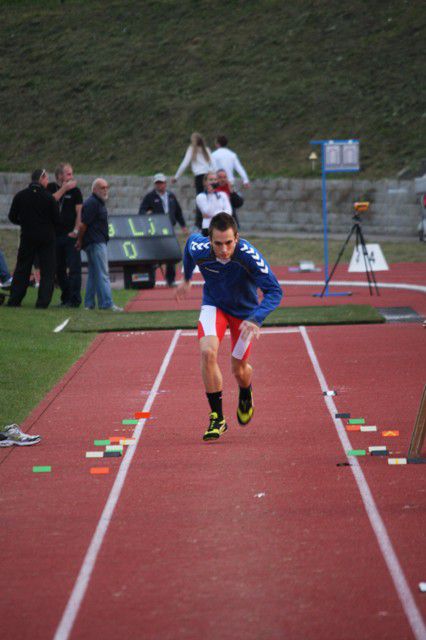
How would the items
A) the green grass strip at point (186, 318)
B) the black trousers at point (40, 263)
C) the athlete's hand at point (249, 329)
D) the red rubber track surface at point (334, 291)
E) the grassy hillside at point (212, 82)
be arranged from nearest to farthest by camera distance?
the athlete's hand at point (249, 329), the green grass strip at point (186, 318), the black trousers at point (40, 263), the red rubber track surface at point (334, 291), the grassy hillside at point (212, 82)

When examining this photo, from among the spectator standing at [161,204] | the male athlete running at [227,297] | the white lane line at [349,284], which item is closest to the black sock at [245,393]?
the male athlete running at [227,297]

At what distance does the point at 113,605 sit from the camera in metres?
5.84

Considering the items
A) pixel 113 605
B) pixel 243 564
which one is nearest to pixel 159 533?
pixel 243 564

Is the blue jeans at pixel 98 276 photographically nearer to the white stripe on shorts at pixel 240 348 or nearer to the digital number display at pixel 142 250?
the digital number display at pixel 142 250

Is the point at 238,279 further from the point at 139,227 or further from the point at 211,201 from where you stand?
the point at 139,227

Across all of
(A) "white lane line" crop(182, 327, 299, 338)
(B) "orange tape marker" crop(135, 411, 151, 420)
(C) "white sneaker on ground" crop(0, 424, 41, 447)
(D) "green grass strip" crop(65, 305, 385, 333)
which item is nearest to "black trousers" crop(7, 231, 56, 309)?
(D) "green grass strip" crop(65, 305, 385, 333)

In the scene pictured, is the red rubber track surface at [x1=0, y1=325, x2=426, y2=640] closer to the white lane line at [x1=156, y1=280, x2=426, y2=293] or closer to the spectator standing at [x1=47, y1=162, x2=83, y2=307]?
the spectator standing at [x1=47, y1=162, x2=83, y2=307]

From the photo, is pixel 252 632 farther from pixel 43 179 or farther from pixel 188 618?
pixel 43 179

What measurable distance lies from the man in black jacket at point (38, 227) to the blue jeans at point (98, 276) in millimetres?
570

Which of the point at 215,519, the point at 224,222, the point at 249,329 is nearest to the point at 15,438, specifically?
the point at 249,329

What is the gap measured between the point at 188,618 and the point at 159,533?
1.44 m

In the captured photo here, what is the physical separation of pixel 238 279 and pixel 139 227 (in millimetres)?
13071

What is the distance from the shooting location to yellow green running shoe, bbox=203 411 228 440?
954cm

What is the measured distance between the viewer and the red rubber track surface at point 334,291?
63.2 feet
